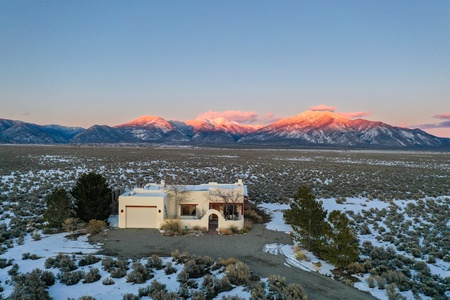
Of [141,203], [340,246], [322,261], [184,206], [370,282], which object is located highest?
[141,203]

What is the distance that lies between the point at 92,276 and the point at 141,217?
7.99 metres

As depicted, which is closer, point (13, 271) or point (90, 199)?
point (13, 271)

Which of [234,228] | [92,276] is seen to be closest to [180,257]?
[92,276]

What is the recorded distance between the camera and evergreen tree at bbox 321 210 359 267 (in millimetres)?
13867

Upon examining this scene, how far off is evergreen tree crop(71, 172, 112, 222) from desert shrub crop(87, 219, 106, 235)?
1236 mm

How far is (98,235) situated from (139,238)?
2.47 metres

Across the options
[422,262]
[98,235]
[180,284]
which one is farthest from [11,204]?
[422,262]

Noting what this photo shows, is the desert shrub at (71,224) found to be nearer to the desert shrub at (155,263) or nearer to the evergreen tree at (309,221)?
the desert shrub at (155,263)

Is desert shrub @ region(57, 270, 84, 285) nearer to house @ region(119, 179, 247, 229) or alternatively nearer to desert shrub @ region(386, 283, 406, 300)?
house @ region(119, 179, 247, 229)

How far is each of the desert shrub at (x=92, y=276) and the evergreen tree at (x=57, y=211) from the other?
7822 millimetres

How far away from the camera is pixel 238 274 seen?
12133 mm

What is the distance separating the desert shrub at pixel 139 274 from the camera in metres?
11.9

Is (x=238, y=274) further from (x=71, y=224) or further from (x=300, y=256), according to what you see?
(x=71, y=224)

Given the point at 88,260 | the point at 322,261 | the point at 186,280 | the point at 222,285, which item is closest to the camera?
the point at 222,285
